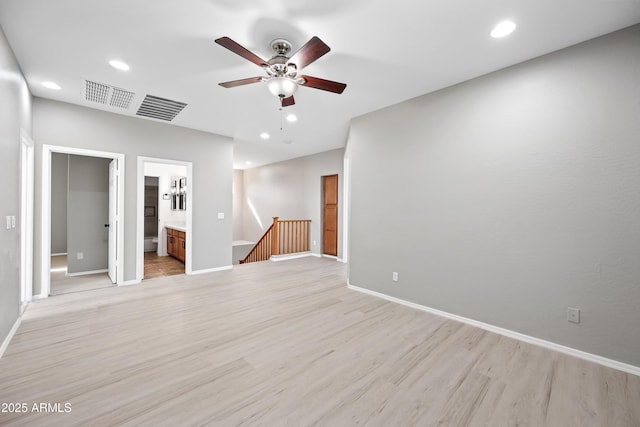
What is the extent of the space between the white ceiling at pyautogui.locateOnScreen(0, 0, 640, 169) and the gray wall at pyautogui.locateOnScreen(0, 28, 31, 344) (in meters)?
0.27

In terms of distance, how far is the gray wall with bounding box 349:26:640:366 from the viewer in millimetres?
2230

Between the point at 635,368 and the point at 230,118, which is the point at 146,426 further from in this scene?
the point at 230,118

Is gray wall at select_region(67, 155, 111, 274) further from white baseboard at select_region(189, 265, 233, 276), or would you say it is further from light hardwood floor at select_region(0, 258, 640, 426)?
light hardwood floor at select_region(0, 258, 640, 426)

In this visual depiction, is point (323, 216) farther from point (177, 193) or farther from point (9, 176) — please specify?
point (9, 176)

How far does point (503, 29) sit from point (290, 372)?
3.31m

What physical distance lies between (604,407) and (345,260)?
4.86 m

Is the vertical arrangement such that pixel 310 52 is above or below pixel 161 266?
above

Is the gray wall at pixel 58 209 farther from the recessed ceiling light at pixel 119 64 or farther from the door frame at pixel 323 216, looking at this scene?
the door frame at pixel 323 216

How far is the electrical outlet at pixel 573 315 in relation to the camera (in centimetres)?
240

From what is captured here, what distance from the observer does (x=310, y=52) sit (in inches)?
80.3

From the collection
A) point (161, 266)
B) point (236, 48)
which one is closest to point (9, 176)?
point (236, 48)

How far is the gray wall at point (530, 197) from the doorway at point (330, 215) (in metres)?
3.08

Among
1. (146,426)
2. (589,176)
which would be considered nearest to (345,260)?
(589,176)

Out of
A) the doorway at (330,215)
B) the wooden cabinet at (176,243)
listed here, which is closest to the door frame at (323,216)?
the doorway at (330,215)
